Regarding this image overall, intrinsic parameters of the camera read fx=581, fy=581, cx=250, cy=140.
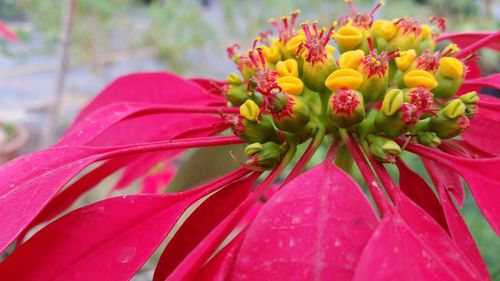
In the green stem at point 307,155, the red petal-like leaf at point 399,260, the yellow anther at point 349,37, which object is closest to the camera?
the red petal-like leaf at point 399,260

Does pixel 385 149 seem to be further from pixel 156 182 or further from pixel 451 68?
pixel 156 182

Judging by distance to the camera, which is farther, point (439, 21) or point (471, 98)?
point (439, 21)

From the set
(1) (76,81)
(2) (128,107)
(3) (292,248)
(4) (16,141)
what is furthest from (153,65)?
(3) (292,248)

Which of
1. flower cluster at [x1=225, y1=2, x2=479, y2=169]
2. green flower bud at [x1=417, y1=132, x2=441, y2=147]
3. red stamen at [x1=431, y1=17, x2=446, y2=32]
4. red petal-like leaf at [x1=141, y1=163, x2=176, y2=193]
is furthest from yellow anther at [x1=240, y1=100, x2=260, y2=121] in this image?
red petal-like leaf at [x1=141, y1=163, x2=176, y2=193]

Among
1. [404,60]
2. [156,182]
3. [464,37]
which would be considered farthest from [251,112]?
[156,182]

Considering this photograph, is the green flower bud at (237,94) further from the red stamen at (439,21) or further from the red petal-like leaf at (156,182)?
the red petal-like leaf at (156,182)

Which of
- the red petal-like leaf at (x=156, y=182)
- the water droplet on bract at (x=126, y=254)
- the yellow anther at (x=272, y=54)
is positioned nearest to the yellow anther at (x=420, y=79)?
the yellow anther at (x=272, y=54)

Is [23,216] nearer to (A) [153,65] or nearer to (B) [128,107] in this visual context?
(B) [128,107]
